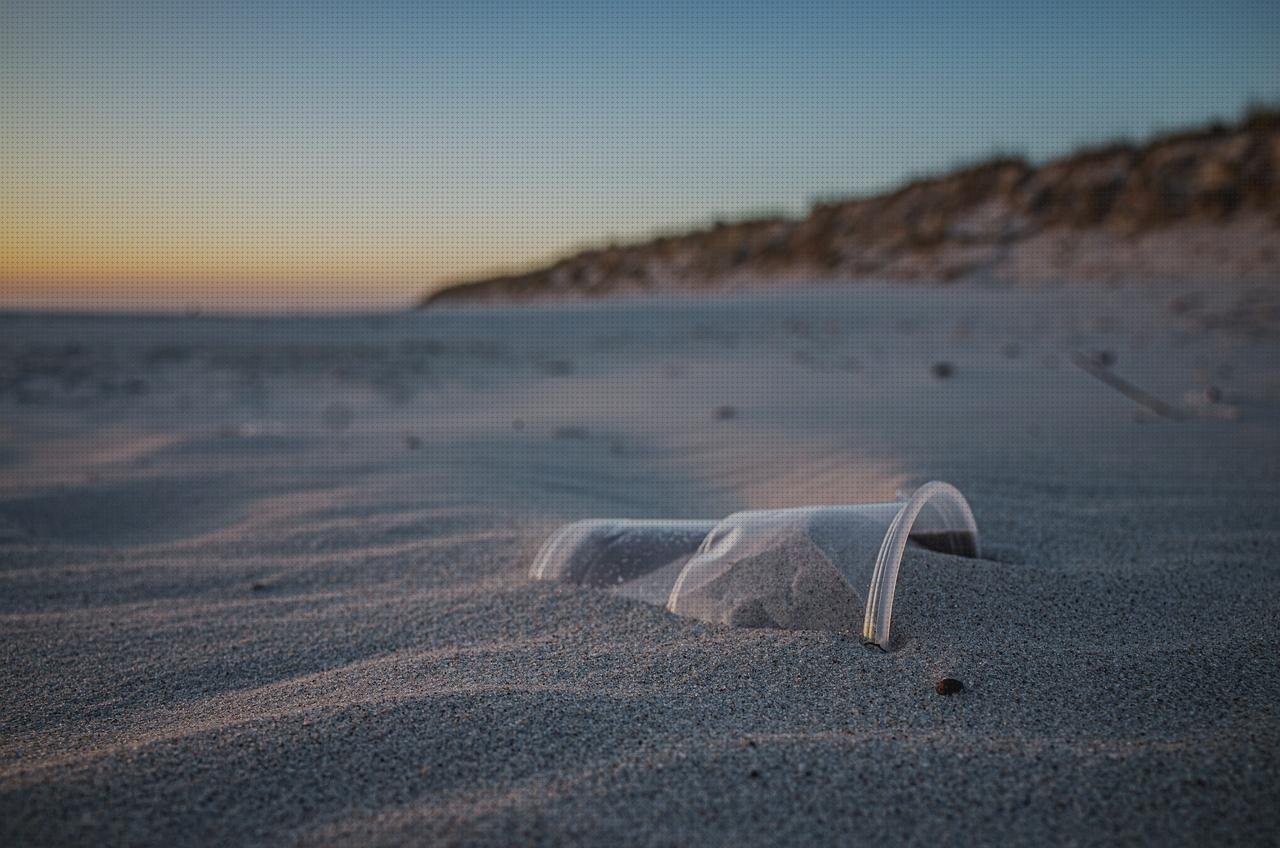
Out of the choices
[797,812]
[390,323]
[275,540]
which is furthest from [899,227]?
[797,812]

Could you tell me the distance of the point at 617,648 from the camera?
1.71 meters

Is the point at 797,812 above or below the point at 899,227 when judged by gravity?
below

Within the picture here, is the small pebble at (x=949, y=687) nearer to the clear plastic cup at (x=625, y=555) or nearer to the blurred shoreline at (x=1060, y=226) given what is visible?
the clear plastic cup at (x=625, y=555)

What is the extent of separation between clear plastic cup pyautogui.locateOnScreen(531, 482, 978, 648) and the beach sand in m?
0.08

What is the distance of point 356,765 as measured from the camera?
4.13 ft

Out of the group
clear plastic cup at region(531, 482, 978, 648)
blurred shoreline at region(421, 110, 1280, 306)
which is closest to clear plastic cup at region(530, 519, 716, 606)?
clear plastic cup at region(531, 482, 978, 648)

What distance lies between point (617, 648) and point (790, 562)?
420 mm

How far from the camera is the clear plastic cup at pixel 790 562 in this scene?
1642mm

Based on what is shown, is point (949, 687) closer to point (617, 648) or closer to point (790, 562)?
point (790, 562)

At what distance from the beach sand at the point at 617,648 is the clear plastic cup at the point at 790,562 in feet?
0.25

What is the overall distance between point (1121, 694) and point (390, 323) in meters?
9.47

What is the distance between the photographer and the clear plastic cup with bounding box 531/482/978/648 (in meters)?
1.64

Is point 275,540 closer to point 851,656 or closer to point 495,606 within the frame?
point 495,606

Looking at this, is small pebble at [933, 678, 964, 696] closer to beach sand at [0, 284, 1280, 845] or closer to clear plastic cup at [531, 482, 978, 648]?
beach sand at [0, 284, 1280, 845]
